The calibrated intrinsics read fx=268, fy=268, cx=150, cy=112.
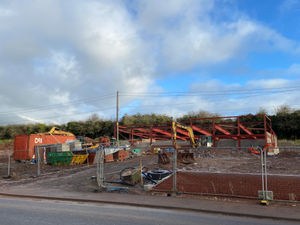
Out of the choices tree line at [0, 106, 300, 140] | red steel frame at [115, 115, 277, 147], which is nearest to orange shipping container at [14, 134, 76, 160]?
red steel frame at [115, 115, 277, 147]

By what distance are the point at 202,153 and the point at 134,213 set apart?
18619mm

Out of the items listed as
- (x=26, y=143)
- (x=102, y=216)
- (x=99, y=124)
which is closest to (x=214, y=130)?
(x=26, y=143)

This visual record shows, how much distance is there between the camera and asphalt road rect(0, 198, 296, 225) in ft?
22.8

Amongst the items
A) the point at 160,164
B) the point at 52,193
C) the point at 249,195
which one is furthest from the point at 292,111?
the point at 52,193

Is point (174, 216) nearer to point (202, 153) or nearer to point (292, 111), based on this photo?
point (202, 153)

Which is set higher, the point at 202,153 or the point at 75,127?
the point at 75,127

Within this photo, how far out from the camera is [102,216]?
301 inches

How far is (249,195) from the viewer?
32.8 ft

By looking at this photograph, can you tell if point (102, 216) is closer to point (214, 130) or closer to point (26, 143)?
point (214, 130)

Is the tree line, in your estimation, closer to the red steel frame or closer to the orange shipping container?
the red steel frame

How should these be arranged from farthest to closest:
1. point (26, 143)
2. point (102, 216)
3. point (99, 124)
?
point (99, 124) → point (26, 143) → point (102, 216)

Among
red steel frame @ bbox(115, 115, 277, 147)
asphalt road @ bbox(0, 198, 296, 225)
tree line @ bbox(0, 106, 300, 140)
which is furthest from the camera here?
tree line @ bbox(0, 106, 300, 140)

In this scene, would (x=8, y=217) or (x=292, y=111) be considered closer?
(x=8, y=217)

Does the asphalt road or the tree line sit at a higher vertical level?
the tree line
